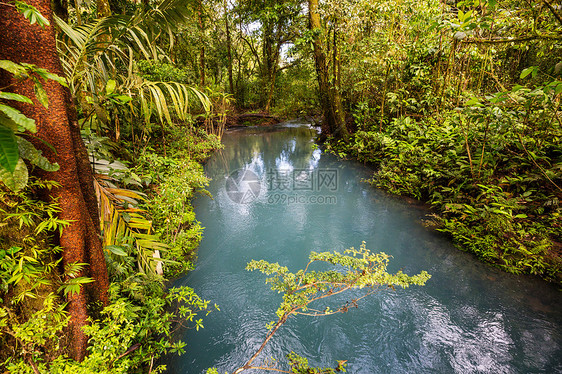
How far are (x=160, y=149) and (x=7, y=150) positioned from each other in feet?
15.2

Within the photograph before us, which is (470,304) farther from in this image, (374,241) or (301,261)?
(301,261)

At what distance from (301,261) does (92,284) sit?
2.72 meters

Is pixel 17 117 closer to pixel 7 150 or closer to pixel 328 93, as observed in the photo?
pixel 7 150

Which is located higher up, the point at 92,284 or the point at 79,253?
the point at 79,253

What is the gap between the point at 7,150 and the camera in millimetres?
1034

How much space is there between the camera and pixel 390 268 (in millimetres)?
3551

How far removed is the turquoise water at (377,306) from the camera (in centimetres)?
238

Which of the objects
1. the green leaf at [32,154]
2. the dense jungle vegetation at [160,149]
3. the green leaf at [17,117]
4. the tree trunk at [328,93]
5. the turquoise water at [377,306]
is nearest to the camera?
the green leaf at [17,117]

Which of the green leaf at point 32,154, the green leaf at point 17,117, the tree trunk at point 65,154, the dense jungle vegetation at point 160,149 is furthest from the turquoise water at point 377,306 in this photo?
the green leaf at point 17,117

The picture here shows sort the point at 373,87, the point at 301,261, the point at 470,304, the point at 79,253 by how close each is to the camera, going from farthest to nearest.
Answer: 1. the point at 373,87
2. the point at 301,261
3. the point at 470,304
4. the point at 79,253

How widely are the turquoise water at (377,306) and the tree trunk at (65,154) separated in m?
1.15

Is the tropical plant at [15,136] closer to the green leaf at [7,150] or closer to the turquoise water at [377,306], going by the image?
the green leaf at [7,150]

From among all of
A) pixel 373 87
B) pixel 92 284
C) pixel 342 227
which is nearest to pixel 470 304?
pixel 342 227

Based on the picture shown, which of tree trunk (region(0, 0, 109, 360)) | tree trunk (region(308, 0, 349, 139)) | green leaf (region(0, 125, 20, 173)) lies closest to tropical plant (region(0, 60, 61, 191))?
green leaf (region(0, 125, 20, 173))
